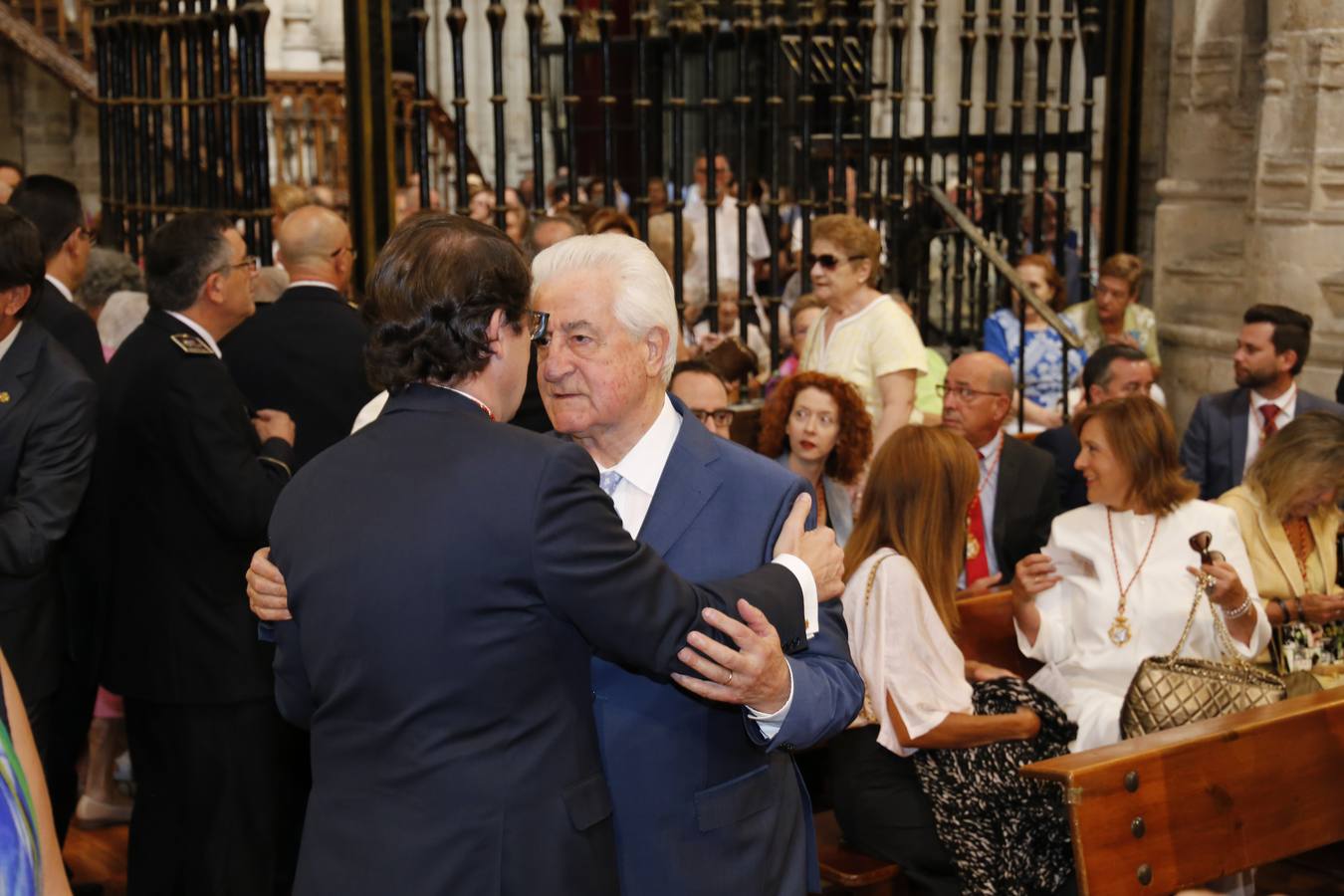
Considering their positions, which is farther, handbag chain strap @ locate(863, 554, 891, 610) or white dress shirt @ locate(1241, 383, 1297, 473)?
white dress shirt @ locate(1241, 383, 1297, 473)

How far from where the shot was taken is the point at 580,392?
2.43m

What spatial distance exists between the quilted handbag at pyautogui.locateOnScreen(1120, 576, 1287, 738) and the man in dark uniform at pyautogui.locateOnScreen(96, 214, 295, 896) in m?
2.10

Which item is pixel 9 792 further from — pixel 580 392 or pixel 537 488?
pixel 580 392

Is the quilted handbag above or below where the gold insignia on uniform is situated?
below

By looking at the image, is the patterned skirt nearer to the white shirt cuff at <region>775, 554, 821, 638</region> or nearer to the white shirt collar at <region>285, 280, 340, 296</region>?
the white shirt cuff at <region>775, 554, 821, 638</region>

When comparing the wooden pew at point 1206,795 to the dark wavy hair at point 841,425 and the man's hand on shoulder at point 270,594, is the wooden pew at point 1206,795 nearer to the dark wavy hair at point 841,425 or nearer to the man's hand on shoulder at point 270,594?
the dark wavy hair at point 841,425

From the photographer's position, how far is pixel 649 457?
2443 mm

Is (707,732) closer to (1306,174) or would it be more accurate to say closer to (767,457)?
(767,457)

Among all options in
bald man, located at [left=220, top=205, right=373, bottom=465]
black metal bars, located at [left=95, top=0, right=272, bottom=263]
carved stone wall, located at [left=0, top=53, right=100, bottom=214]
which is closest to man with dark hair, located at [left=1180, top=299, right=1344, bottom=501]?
bald man, located at [left=220, top=205, right=373, bottom=465]

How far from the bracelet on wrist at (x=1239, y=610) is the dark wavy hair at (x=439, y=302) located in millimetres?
2736

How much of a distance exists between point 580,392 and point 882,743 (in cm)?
163

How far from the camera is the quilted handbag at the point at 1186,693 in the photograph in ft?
12.5

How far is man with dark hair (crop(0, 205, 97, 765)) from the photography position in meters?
3.52

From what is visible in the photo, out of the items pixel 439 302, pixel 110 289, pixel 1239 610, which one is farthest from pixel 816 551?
pixel 110 289
